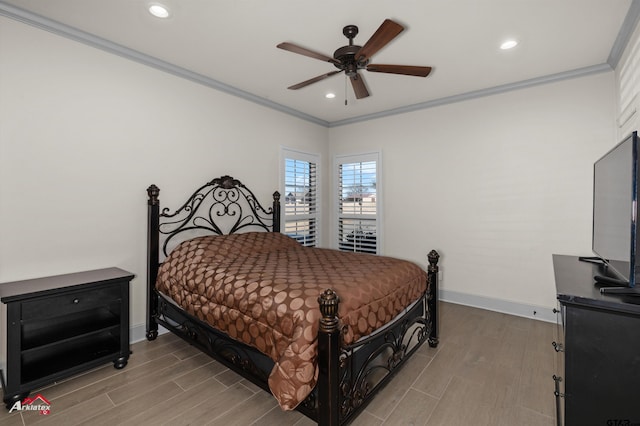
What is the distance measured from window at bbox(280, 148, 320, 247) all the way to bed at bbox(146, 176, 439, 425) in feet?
3.30

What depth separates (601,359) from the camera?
4.23 ft

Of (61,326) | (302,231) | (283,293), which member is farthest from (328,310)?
(302,231)

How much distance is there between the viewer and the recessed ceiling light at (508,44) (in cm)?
265

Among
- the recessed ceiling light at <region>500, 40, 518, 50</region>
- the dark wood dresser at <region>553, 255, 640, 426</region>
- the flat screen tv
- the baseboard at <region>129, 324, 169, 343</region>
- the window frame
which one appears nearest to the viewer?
the dark wood dresser at <region>553, 255, 640, 426</region>

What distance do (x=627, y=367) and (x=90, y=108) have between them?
391 centimetres

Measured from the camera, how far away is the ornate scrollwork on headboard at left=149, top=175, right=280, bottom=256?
10.6 ft

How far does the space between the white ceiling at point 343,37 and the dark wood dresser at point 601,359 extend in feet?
6.92

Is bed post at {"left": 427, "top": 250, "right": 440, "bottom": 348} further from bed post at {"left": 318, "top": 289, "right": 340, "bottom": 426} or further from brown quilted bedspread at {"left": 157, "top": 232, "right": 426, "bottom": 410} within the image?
bed post at {"left": 318, "top": 289, "right": 340, "bottom": 426}

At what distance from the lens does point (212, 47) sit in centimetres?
279

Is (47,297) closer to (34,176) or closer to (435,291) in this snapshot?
(34,176)

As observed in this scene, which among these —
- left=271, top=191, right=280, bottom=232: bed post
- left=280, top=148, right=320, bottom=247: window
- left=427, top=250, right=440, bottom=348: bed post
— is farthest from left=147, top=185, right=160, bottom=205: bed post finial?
left=427, top=250, right=440, bottom=348: bed post

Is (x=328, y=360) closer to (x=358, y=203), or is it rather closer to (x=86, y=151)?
(x=86, y=151)

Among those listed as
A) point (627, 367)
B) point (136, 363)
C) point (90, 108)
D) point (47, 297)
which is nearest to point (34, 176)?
point (90, 108)

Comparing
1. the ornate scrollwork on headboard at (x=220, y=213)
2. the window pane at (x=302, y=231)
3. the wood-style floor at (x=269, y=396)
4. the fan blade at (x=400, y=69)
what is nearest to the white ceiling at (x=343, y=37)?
the fan blade at (x=400, y=69)
